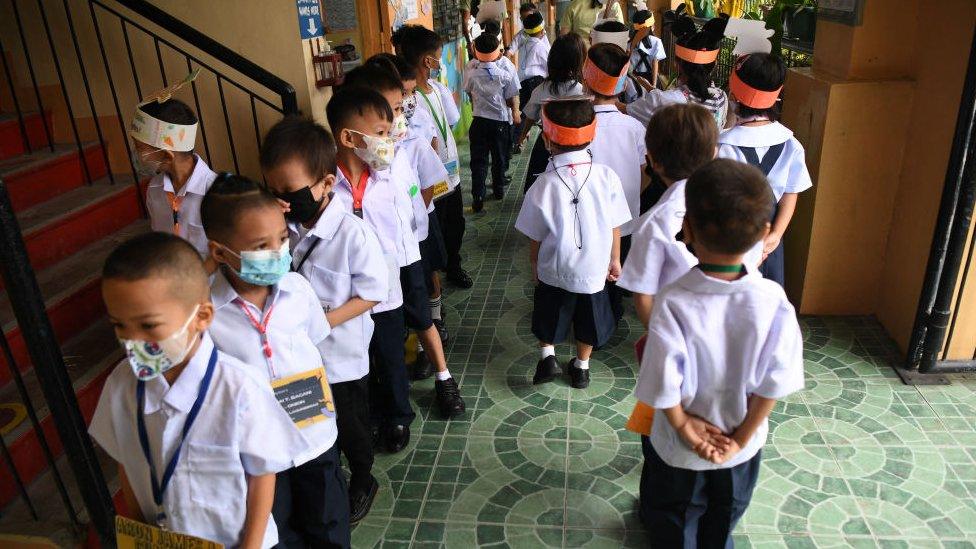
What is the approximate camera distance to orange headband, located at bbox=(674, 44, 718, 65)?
3.89m

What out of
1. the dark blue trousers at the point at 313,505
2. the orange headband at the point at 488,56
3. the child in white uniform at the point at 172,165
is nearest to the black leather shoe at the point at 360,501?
the dark blue trousers at the point at 313,505

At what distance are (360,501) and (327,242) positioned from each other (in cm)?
108

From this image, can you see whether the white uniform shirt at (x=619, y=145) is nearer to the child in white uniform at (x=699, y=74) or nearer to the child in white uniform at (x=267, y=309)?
the child in white uniform at (x=699, y=74)

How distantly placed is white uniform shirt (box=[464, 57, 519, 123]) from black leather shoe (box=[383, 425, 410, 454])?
11.6 ft

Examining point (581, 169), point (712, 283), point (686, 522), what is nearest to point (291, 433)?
point (712, 283)

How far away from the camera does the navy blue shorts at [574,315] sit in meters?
3.32

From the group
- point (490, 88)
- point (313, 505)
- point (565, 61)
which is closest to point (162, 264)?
point (313, 505)

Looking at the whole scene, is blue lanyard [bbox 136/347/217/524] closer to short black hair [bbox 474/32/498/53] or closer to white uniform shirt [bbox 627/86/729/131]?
white uniform shirt [bbox 627/86/729/131]

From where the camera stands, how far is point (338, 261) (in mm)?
2199

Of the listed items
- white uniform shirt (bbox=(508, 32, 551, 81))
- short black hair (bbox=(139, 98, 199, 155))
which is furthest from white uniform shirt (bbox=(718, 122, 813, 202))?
white uniform shirt (bbox=(508, 32, 551, 81))

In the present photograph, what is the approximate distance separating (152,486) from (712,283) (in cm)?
144

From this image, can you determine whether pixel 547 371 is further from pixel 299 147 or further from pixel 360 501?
pixel 299 147

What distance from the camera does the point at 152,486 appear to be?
1560mm

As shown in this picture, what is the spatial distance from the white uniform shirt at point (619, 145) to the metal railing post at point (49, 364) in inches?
105
